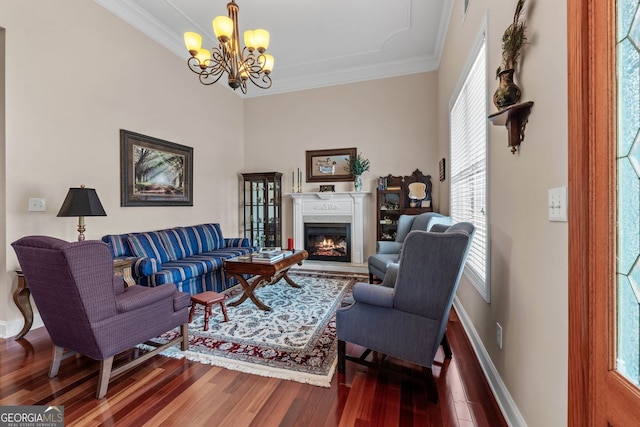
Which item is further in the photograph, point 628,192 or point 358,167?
point 358,167

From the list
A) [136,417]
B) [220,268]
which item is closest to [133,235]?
[220,268]

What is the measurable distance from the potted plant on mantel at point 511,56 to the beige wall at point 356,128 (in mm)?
3575

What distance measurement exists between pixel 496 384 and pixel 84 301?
8.40ft

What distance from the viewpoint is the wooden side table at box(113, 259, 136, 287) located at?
9.02 ft

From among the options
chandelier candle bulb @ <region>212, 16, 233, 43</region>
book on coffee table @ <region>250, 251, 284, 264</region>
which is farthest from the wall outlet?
chandelier candle bulb @ <region>212, 16, 233, 43</region>

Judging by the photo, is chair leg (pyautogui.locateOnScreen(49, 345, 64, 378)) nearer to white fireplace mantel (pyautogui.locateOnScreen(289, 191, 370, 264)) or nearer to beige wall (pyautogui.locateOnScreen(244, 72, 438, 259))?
white fireplace mantel (pyautogui.locateOnScreen(289, 191, 370, 264))

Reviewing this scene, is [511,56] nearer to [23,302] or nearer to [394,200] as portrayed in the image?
[394,200]

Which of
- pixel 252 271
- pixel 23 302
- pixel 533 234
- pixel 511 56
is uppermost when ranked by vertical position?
pixel 511 56

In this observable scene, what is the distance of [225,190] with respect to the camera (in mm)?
5484

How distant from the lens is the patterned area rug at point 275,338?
2.06m

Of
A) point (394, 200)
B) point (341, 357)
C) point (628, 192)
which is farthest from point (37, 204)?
point (394, 200)

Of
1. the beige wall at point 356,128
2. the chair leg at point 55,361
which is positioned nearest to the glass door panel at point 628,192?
the chair leg at point 55,361

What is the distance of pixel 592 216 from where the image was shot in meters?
0.87

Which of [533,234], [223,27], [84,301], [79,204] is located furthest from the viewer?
[79,204]
